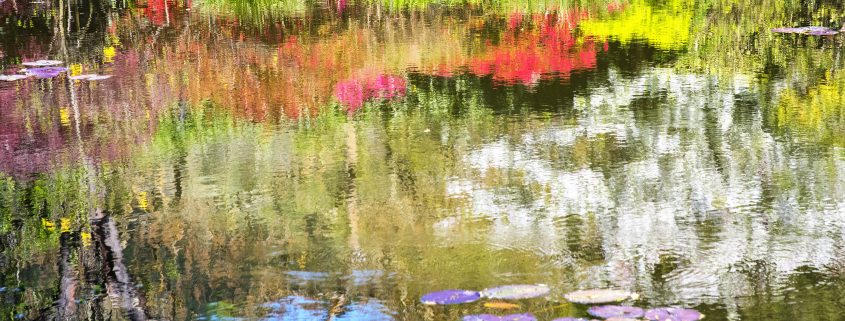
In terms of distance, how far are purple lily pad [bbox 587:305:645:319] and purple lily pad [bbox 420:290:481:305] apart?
42 cm

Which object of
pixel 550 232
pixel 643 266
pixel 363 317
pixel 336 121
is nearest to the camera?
pixel 363 317

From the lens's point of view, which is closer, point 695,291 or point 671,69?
point 695,291

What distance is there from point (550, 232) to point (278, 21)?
344 inches

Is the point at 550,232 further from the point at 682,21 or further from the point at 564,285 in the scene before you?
the point at 682,21

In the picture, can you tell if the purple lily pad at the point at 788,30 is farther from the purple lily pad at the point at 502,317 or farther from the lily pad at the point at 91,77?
the purple lily pad at the point at 502,317

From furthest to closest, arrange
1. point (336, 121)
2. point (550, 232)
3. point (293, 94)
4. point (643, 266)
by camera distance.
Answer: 1. point (293, 94)
2. point (336, 121)
3. point (550, 232)
4. point (643, 266)

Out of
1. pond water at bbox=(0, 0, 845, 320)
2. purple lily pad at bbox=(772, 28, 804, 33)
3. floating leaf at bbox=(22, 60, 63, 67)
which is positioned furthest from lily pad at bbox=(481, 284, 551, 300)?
purple lily pad at bbox=(772, 28, 804, 33)

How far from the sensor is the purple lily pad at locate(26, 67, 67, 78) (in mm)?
9133

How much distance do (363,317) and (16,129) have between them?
421 centimetres

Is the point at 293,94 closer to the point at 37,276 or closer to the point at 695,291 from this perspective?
the point at 37,276

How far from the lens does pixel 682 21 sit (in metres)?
12.2

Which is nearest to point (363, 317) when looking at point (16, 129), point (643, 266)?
point (643, 266)

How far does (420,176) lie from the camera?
5.70 m

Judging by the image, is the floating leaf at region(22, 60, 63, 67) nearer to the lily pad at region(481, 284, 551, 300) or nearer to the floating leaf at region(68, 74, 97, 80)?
the floating leaf at region(68, 74, 97, 80)
